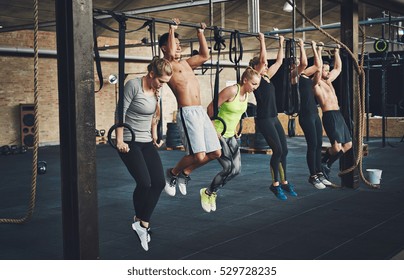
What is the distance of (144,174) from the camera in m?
3.93

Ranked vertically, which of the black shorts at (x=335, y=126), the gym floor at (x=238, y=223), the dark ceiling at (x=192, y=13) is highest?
the dark ceiling at (x=192, y=13)

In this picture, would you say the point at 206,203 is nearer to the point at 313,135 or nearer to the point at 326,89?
the point at 313,135

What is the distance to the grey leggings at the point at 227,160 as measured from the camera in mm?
5156

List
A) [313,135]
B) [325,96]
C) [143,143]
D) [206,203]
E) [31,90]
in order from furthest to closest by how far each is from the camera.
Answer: [31,90] → [325,96] → [313,135] → [206,203] → [143,143]

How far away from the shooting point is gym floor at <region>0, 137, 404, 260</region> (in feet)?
13.2

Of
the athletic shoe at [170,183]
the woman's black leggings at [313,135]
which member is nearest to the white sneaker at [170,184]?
the athletic shoe at [170,183]

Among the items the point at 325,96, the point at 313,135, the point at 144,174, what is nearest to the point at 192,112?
the point at 144,174

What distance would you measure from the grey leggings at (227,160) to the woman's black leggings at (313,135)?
1.27 metres

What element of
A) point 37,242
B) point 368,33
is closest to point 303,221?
point 37,242

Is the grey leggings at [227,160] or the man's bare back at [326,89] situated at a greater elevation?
the man's bare back at [326,89]

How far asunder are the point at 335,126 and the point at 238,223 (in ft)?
6.99

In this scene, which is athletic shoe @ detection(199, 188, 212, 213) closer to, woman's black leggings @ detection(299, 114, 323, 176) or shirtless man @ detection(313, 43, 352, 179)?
woman's black leggings @ detection(299, 114, 323, 176)

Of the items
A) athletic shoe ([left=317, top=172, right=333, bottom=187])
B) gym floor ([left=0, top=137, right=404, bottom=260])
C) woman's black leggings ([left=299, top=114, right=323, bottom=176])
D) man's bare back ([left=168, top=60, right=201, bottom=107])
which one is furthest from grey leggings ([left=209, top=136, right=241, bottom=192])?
athletic shoe ([left=317, top=172, right=333, bottom=187])

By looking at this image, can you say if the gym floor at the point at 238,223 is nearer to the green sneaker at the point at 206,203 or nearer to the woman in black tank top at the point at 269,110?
the green sneaker at the point at 206,203
